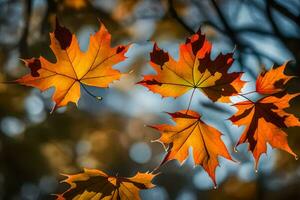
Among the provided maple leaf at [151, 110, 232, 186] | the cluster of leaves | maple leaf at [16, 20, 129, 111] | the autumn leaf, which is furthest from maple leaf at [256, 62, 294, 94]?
the autumn leaf

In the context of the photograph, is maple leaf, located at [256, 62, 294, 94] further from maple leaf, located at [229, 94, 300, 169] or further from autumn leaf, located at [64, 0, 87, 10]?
autumn leaf, located at [64, 0, 87, 10]

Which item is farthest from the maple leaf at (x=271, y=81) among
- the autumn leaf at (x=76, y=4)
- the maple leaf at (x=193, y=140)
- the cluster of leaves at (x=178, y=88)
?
the autumn leaf at (x=76, y=4)

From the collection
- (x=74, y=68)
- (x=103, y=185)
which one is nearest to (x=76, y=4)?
(x=74, y=68)

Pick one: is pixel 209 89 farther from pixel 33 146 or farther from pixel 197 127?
pixel 33 146

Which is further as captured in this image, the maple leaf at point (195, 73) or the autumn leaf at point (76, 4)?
the autumn leaf at point (76, 4)

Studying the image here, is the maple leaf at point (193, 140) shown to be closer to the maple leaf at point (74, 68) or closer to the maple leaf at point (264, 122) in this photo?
the maple leaf at point (264, 122)

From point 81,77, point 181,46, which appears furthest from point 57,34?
point 181,46
